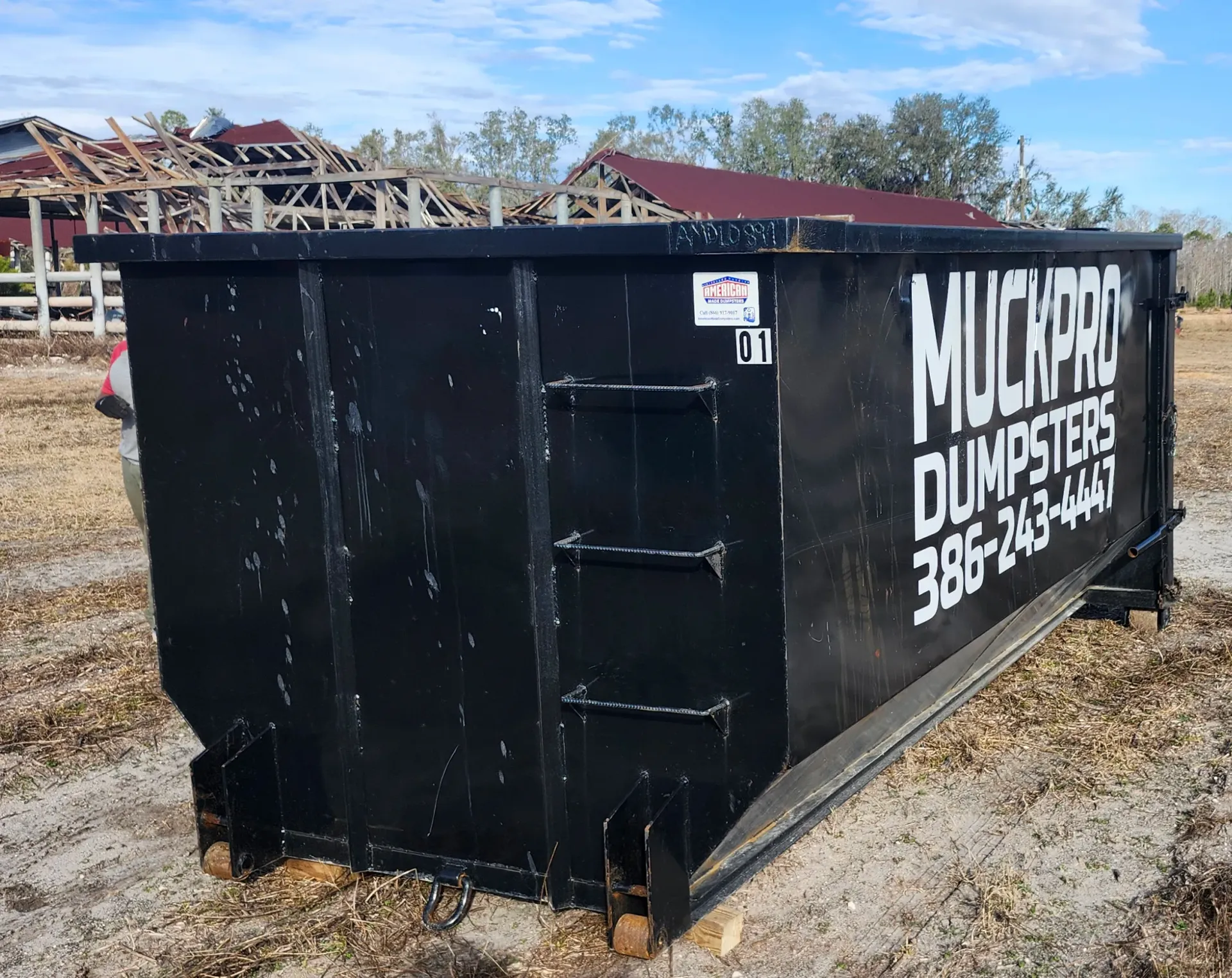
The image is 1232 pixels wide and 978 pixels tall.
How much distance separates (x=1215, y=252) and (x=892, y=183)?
51.7 ft

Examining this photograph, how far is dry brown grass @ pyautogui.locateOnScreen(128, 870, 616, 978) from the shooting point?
3137mm

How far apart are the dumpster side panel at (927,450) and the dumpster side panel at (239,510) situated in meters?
1.39

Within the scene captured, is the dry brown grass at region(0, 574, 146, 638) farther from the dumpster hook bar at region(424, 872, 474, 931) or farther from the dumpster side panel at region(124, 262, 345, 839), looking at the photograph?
the dumpster hook bar at region(424, 872, 474, 931)

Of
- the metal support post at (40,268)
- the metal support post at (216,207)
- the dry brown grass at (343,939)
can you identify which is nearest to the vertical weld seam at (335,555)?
the dry brown grass at (343,939)

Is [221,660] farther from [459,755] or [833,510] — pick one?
[833,510]

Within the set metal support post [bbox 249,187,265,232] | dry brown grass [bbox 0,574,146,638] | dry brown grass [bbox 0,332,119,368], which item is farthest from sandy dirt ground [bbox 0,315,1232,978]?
dry brown grass [bbox 0,332,119,368]

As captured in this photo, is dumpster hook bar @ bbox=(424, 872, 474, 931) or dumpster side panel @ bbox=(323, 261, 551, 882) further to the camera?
dumpster hook bar @ bbox=(424, 872, 474, 931)

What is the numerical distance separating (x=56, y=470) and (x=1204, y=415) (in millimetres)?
13898

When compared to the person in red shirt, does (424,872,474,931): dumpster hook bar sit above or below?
below

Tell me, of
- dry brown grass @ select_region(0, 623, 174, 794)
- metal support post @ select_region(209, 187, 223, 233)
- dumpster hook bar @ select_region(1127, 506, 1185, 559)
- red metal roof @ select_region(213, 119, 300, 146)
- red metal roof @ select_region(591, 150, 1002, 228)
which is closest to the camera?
dry brown grass @ select_region(0, 623, 174, 794)

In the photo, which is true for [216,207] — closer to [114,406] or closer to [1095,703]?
[114,406]

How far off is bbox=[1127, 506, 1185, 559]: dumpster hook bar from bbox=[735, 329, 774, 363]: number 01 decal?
379cm

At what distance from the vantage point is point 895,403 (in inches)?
137

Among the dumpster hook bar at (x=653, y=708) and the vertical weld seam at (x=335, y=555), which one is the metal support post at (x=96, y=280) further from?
the dumpster hook bar at (x=653, y=708)
